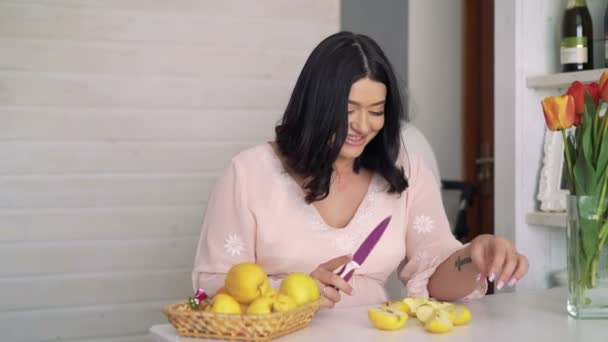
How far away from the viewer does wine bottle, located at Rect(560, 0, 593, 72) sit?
230 cm

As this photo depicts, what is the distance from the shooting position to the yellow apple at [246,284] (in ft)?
4.55

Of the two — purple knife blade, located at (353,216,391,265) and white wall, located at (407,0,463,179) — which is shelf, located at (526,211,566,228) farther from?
white wall, located at (407,0,463,179)

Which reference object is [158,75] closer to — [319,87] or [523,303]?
[319,87]

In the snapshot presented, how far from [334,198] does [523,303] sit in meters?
0.49

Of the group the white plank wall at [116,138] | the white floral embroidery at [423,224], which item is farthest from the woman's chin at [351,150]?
the white plank wall at [116,138]

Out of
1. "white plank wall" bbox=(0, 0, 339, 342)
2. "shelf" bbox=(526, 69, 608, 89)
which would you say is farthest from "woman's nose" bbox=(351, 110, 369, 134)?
"white plank wall" bbox=(0, 0, 339, 342)

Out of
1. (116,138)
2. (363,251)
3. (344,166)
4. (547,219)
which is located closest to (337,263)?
(363,251)

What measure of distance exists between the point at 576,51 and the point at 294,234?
3.14ft

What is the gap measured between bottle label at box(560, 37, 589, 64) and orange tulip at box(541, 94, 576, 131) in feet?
2.67

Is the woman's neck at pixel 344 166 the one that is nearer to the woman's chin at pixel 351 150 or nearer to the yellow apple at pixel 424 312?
the woman's chin at pixel 351 150

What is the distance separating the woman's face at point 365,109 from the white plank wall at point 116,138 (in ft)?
4.23

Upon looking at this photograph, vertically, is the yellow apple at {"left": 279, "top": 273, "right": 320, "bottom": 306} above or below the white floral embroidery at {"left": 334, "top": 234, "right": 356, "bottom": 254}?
above

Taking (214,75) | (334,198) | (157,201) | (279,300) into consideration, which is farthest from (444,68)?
(279,300)

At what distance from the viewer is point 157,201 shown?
3.02 m
